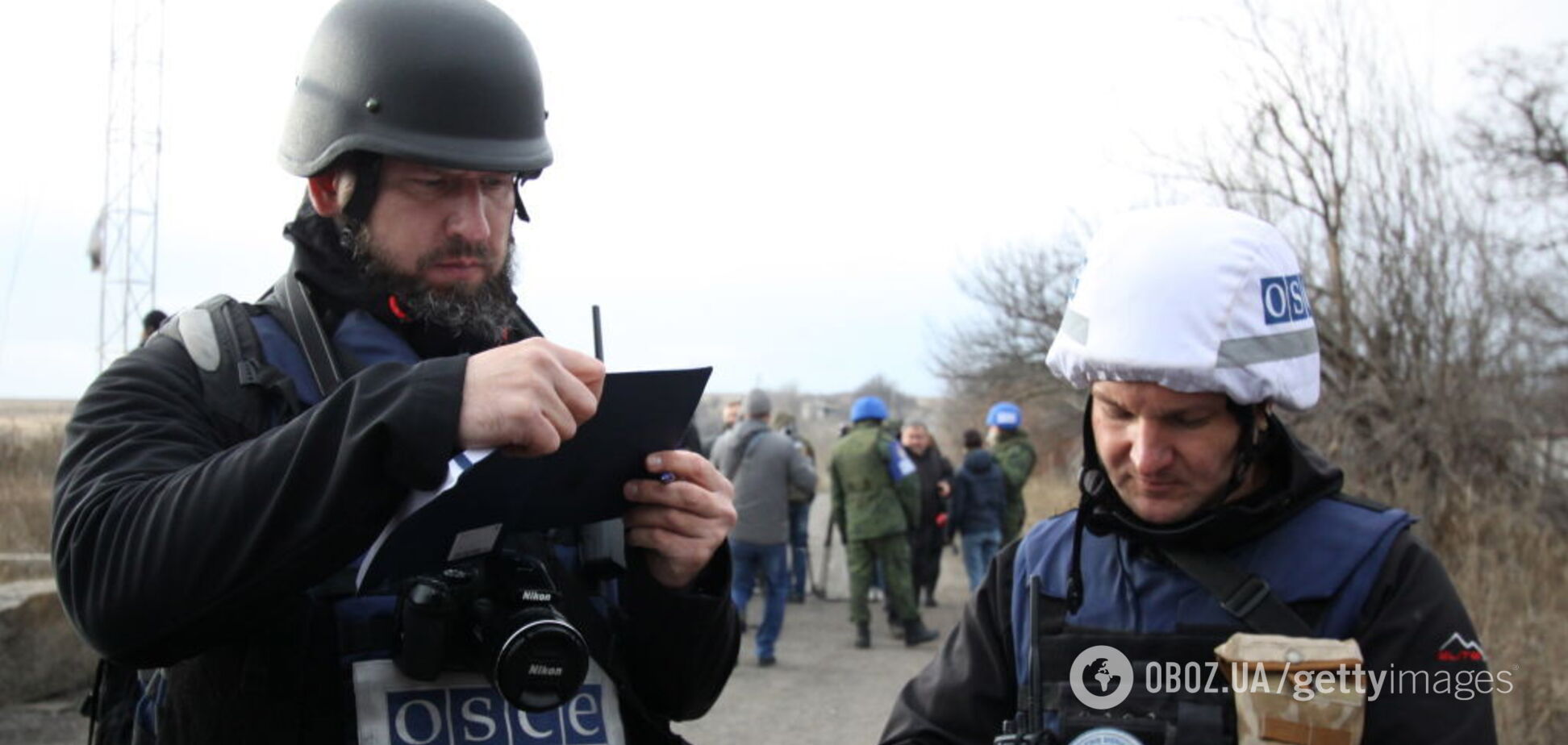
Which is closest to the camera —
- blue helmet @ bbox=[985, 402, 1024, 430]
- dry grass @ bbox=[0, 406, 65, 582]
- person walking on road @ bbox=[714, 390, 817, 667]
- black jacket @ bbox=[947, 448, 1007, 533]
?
dry grass @ bbox=[0, 406, 65, 582]

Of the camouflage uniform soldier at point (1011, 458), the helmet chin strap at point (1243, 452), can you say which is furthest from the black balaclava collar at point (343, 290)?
the camouflage uniform soldier at point (1011, 458)

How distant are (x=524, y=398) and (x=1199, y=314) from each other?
107 cm

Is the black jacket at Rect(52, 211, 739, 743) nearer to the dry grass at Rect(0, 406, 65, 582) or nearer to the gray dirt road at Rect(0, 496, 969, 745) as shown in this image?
the gray dirt road at Rect(0, 496, 969, 745)

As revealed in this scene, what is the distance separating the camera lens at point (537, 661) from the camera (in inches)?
67.6

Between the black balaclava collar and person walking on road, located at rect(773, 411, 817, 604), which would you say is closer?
the black balaclava collar

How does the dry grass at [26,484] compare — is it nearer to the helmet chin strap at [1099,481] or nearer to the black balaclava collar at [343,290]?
the black balaclava collar at [343,290]

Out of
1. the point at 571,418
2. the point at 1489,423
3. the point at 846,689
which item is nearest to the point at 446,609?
the point at 571,418

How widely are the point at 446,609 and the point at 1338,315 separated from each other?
10.6 metres

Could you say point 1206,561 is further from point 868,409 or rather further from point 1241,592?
point 868,409

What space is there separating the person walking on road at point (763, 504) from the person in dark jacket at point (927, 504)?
1.84 metres

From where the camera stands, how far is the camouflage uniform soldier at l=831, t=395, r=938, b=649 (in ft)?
34.4

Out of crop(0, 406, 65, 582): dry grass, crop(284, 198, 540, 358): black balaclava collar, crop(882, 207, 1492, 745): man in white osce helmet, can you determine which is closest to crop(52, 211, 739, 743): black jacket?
crop(284, 198, 540, 358): black balaclava collar

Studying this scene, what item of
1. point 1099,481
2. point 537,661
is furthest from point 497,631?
point 1099,481
